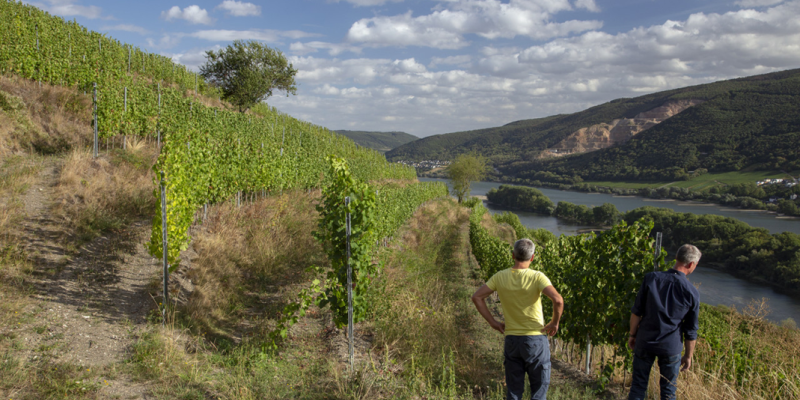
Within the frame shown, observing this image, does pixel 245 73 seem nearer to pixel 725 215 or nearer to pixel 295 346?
pixel 295 346

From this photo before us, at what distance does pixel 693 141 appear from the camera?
289 feet

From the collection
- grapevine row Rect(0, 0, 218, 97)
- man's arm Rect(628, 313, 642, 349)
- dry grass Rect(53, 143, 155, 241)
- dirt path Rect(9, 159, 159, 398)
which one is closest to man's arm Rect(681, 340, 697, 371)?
man's arm Rect(628, 313, 642, 349)

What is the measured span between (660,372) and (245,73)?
97.1 feet

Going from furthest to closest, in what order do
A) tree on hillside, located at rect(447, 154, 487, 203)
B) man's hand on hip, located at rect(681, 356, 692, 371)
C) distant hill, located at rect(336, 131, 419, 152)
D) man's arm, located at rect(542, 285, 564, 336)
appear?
distant hill, located at rect(336, 131, 419, 152)
tree on hillside, located at rect(447, 154, 487, 203)
man's hand on hip, located at rect(681, 356, 692, 371)
man's arm, located at rect(542, 285, 564, 336)

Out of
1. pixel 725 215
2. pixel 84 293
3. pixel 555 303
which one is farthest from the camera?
pixel 725 215

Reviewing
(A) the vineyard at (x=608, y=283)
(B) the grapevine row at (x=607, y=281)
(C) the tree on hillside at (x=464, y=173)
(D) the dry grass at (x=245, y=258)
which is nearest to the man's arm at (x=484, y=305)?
(A) the vineyard at (x=608, y=283)

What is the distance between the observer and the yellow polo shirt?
3.27 m

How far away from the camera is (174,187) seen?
6766mm

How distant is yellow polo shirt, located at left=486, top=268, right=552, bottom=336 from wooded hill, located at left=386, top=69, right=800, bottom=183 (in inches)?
3807

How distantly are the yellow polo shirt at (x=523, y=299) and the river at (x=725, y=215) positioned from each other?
3.15 metres

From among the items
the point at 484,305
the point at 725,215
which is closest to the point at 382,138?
the point at 725,215

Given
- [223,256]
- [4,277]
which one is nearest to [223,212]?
[223,256]

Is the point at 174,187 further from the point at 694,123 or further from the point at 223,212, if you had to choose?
the point at 694,123

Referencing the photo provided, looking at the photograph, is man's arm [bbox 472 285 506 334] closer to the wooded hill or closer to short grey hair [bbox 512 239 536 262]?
short grey hair [bbox 512 239 536 262]
